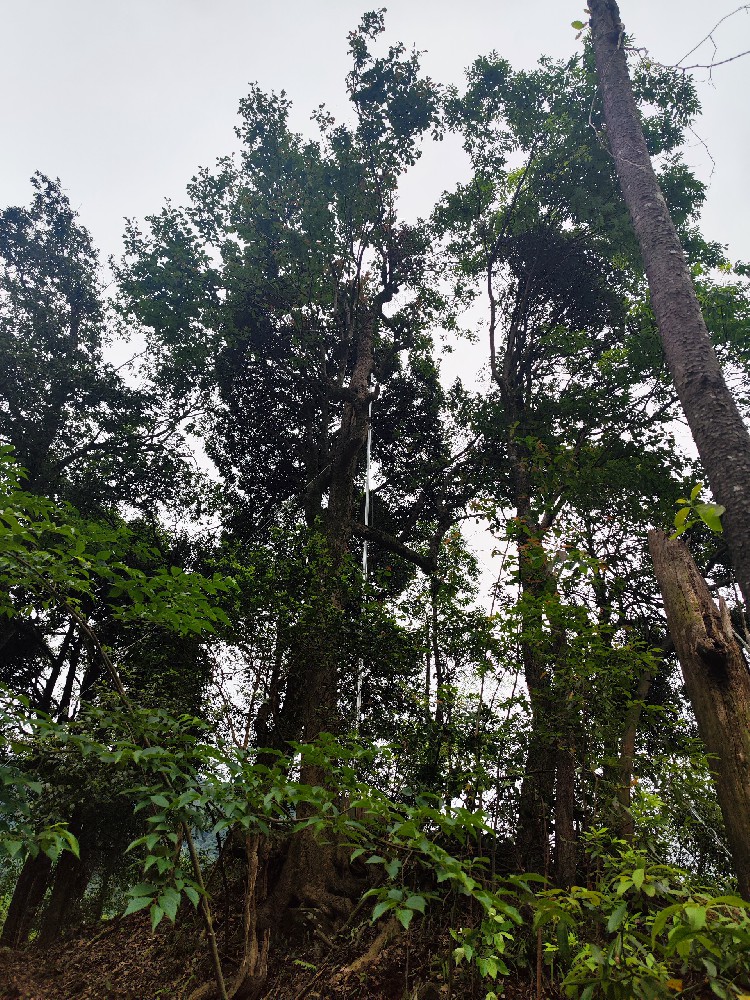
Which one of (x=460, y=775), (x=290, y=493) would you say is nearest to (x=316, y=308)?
(x=290, y=493)

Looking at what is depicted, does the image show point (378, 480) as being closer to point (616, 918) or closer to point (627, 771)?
point (627, 771)

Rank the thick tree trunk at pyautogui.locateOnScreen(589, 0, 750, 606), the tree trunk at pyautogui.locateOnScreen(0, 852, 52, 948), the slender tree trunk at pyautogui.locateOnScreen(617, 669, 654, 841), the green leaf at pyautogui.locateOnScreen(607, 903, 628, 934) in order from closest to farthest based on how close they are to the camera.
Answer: the green leaf at pyautogui.locateOnScreen(607, 903, 628, 934) → the thick tree trunk at pyautogui.locateOnScreen(589, 0, 750, 606) → the slender tree trunk at pyautogui.locateOnScreen(617, 669, 654, 841) → the tree trunk at pyautogui.locateOnScreen(0, 852, 52, 948)

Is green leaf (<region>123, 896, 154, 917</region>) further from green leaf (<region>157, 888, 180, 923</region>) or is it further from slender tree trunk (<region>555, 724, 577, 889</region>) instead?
slender tree trunk (<region>555, 724, 577, 889</region>)

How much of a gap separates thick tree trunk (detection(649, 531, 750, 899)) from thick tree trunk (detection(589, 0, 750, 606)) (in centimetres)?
20

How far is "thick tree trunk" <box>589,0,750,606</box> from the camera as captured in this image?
2746 mm

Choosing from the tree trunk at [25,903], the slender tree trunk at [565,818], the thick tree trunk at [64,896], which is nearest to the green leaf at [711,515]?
the slender tree trunk at [565,818]

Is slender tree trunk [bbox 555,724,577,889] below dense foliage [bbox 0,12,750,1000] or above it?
below

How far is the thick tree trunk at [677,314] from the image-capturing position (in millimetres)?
2746

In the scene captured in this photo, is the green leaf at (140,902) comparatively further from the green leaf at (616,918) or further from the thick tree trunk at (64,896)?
the thick tree trunk at (64,896)

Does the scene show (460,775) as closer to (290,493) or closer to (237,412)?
(290,493)

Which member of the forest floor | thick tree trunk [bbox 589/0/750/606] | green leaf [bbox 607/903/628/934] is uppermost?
thick tree trunk [bbox 589/0/750/606]

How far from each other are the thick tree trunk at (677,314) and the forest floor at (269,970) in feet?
9.18

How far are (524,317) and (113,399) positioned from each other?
7.87 metres

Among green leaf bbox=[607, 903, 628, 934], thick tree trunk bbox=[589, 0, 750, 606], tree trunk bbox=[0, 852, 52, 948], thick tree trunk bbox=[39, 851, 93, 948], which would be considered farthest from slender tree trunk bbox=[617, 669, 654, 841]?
tree trunk bbox=[0, 852, 52, 948]
